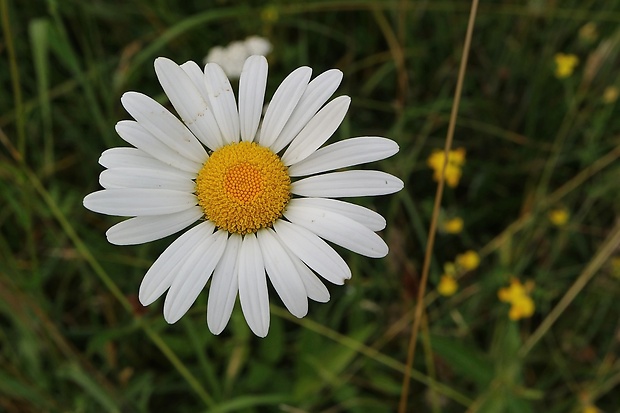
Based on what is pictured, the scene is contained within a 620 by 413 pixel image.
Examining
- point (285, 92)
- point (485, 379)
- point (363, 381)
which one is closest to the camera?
point (285, 92)

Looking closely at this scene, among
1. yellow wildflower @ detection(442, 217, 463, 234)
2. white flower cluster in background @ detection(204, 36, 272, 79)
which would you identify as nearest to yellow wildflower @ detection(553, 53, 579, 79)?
yellow wildflower @ detection(442, 217, 463, 234)

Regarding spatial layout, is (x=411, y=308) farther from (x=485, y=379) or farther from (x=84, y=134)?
(x=84, y=134)

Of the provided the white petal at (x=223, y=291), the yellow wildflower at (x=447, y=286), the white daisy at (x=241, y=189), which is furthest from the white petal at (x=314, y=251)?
the yellow wildflower at (x=447, y=286)

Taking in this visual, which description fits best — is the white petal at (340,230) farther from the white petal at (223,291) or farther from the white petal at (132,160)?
the white petal at (132,160)

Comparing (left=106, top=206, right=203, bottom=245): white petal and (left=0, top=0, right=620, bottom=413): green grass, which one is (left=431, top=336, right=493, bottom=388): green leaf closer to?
(left=0, top=0, right=620, bottom=413): green grass

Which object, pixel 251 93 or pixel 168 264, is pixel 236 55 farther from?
pixel 168 264

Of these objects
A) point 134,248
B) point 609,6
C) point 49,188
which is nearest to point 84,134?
point 49,188

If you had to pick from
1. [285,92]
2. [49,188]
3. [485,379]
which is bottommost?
[485,379]
